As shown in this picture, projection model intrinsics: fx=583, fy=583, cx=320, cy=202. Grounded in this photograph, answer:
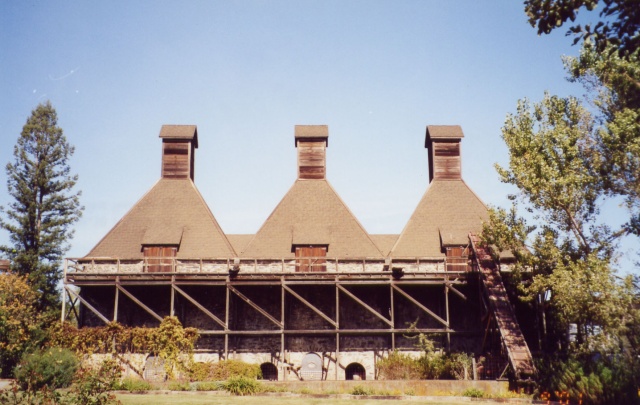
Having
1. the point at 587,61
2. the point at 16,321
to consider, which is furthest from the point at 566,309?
the point at 16,321

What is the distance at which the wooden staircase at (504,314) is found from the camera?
63.8 feet

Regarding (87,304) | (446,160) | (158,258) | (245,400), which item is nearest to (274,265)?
(158,258)

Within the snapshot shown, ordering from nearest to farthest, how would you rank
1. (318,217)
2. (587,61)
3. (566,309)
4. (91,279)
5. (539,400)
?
1. (539,400)
2. (566,309)
3. (587,61)
4. (91,279)
5. (318,217)

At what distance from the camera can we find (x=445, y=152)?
32562 mm

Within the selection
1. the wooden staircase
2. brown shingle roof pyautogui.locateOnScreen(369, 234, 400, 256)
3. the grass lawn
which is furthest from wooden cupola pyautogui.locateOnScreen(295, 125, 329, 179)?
the grass lawn

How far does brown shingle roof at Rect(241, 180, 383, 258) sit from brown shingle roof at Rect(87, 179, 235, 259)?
6.42 ft

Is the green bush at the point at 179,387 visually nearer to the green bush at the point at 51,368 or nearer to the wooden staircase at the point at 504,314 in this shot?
the green bush at the point at 51,368

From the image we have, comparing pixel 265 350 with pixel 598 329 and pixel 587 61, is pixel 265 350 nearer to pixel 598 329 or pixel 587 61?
pixel 598 329

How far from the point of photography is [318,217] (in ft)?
97.1

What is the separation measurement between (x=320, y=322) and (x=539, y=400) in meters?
Result: 12.5

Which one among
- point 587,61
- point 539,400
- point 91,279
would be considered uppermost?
point 587,61

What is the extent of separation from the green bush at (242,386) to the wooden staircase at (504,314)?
27.7 ft

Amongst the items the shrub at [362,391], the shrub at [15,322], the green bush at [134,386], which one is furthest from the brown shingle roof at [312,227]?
the shrub at [15,322]

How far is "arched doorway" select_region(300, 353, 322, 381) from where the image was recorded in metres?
26.7
